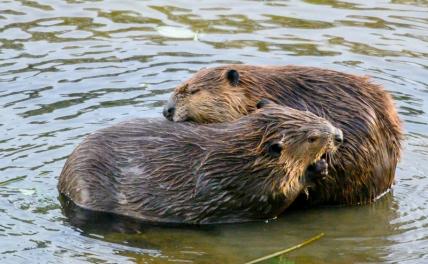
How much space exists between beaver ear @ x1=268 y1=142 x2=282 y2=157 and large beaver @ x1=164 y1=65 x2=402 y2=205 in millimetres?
631

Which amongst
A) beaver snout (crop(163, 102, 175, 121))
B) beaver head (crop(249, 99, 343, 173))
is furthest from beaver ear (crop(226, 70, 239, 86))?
beaver head (crop(249, 99, 343, 173))

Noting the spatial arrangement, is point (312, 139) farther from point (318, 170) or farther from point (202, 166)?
point (202, 166)

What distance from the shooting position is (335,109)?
9219mm

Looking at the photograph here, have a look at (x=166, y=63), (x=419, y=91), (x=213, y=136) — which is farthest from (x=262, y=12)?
(x=213, y=136)

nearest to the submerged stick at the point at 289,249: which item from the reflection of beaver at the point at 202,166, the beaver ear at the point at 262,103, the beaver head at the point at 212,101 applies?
the reflection of beaver at the point at 202,166

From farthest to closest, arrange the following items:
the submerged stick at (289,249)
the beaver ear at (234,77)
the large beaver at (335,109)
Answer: the beaver ear at (234,77) → the large beaver at (335,109) → the submerged stick at (289,249)

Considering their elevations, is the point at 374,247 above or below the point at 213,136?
below

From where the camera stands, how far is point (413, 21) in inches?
539

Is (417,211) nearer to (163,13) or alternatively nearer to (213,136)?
(213,136)

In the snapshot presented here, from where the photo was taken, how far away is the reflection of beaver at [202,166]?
8625 millimetres

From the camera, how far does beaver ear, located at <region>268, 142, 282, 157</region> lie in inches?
337

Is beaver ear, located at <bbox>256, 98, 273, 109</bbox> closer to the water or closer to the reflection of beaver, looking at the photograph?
the reflection of beaver

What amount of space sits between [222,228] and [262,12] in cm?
568

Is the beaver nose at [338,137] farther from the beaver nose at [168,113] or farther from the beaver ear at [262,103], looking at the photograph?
the beaver nose at [168,113]
